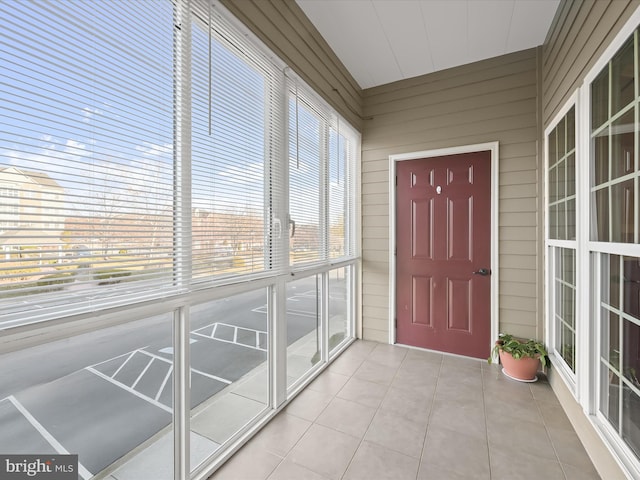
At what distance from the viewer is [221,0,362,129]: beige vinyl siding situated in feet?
5.87

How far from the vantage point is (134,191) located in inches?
47.6

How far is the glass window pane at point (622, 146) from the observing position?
1310 mm

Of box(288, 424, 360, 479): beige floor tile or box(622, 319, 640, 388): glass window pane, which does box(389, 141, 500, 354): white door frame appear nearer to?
box(622, 319, 640, 388): glass window pane

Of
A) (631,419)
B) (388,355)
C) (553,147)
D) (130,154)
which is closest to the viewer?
(130,154)

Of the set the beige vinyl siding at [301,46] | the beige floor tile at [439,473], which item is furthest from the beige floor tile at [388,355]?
the beige vinyl siding at [301,46]

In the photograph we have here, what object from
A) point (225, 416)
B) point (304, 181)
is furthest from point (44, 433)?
point (304, 181)

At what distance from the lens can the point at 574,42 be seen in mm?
1927

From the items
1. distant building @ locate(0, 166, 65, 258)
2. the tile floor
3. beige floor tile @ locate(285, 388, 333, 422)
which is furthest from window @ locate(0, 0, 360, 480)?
the tile floor

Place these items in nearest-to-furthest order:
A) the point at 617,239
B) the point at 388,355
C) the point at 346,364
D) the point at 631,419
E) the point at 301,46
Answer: the point at 631,419
the point at 617,239
the point at 301,46
the point at 346,364
the point at 388,355

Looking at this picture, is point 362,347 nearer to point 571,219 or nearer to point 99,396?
point 571,219

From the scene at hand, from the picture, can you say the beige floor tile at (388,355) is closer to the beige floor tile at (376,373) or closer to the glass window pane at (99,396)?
the beige floor tile at (376,373)

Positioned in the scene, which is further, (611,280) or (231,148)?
(231,148)

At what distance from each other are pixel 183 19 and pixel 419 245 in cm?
271

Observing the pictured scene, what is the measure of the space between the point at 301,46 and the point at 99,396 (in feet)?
8.22
